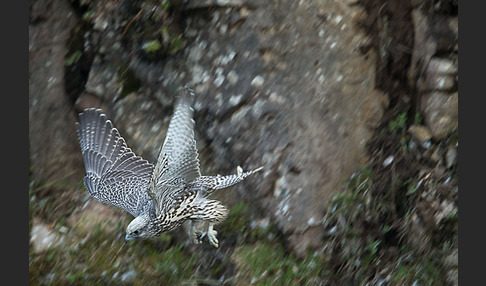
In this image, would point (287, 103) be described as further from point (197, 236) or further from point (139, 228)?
point (139, 228)

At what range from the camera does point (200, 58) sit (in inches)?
199

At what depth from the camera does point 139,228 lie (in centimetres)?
484

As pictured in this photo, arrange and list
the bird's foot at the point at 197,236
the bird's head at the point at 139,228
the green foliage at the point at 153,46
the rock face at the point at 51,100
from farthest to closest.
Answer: the rock face at the point at 51,100, the green foliage at the point at 153,46, the bird's foot at the point at 197,236, the bird's head at the point at 139,228

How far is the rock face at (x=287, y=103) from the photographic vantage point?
16.2 ft

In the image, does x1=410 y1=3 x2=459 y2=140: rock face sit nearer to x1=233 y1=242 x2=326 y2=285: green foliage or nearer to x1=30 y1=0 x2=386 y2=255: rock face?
x1=30 y1=0 x2=386 y2=255: rock face

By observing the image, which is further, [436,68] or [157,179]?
[436,68]

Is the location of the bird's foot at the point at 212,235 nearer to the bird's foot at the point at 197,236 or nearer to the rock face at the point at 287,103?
the bird's foot at the point at 197,236

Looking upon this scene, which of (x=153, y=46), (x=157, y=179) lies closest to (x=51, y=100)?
(x=153, y=46)

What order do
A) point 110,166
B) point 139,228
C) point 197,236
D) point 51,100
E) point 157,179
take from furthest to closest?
point 51,100 → point 110,166 → point 197,236 → point 139,228 → point 157,179

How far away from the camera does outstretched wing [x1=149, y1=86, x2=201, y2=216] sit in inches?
185

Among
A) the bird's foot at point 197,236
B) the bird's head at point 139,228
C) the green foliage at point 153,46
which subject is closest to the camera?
the bird's head at point 139,228

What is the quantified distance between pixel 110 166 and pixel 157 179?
1.59 ft

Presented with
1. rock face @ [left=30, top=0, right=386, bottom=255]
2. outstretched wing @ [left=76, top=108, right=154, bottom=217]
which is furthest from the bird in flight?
rock face @ [left=30, top=0, right=386, bottom=255]

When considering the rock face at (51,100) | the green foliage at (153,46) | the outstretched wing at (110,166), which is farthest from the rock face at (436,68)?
the rock face at (51,100)
